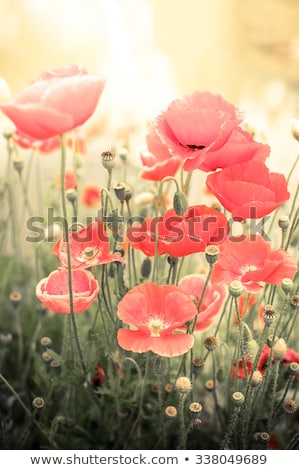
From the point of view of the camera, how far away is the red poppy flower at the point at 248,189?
1.72 ft

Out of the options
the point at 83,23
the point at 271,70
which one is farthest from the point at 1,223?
the point at 271,70

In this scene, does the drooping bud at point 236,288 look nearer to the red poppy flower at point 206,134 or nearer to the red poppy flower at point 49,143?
the red poppy flower at point 206,134

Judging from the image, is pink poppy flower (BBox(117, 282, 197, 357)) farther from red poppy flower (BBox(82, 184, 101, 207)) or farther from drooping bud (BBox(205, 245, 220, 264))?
red poppy flower (BBox(82, 184, 101, 207))

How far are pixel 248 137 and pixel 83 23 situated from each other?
0.95 m

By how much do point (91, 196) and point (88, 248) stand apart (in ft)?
1.37

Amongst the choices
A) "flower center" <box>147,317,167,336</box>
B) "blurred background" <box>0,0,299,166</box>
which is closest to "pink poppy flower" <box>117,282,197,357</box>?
"flower center" <box>147,317,167,336</box>

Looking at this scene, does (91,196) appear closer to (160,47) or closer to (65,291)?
(65,291)

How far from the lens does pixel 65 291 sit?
1.94 feet

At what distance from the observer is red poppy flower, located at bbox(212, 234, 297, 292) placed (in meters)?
0.53

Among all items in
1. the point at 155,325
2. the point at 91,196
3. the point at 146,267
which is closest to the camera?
the point at 155,325

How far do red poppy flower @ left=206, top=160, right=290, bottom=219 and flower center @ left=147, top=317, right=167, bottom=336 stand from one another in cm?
12

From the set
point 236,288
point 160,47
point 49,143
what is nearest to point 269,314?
point 236,288

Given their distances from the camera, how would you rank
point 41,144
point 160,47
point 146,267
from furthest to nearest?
point 160,47
point 41,144
point 146,267
